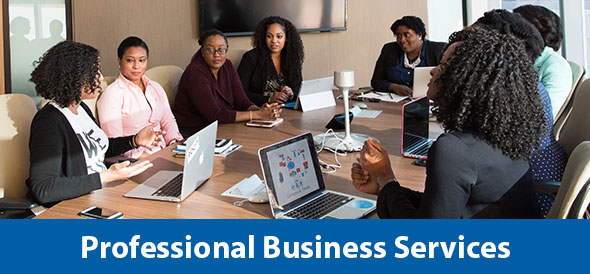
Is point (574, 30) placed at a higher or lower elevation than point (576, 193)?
higher

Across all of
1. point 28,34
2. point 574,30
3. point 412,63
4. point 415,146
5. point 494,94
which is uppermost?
point 574,30

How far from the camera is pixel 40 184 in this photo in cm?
215

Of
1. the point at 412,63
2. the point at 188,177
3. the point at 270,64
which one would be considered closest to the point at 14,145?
the point at 188,177

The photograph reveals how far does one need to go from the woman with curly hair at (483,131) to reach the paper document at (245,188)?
59 centimetres

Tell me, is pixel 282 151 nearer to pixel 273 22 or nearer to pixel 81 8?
pixel 273 22

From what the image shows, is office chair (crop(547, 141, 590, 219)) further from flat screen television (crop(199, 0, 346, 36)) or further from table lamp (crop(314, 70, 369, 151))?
flat screen television (crop(199, 0, 346, 36))

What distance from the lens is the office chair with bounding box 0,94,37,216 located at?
8.04 feet

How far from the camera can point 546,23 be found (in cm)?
313


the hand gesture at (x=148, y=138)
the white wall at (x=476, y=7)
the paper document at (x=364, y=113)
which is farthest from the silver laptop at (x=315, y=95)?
the white wall at (x=476, y=7)

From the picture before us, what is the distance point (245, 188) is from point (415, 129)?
91 cm

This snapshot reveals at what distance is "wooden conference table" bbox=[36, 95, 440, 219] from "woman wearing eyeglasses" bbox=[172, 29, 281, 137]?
395mm

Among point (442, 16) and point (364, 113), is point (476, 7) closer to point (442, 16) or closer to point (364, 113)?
point (442, 16)

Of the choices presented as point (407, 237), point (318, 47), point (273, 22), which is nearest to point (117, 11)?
point (273, 22)

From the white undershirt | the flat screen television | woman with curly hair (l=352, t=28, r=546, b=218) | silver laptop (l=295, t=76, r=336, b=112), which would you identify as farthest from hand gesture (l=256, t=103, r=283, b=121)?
the flat screen television
